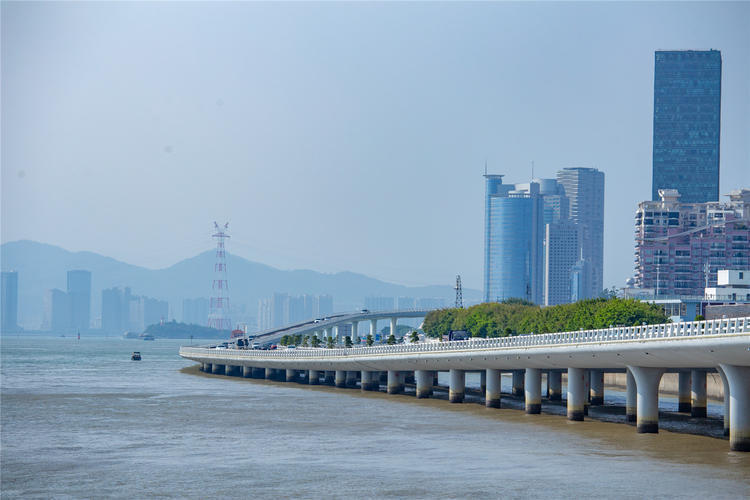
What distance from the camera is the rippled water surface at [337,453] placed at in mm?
49656

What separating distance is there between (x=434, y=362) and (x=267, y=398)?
14990mm

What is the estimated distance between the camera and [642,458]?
58.9 meters

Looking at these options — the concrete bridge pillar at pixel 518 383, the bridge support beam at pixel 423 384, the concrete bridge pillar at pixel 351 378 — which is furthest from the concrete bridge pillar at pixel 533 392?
the concrete bridge pillar at pixel 351 378

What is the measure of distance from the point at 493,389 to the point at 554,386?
15056 mm

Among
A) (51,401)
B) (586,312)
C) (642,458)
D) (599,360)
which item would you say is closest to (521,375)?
(586,312)

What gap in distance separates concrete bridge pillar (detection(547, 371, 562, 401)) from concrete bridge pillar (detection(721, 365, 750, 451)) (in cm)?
4405

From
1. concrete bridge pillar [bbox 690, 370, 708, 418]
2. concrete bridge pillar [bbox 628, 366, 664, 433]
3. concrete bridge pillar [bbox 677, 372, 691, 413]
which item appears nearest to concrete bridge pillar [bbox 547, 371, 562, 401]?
concrete bridge pillar [bbox 677, 372, 691, 413]

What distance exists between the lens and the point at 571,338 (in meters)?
79.4

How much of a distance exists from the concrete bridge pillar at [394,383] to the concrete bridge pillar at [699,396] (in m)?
31.1

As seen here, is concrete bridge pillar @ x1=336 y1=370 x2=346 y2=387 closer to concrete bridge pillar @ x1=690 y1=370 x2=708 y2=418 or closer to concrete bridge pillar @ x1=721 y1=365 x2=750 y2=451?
concrete bridge pillar @ x1=690 y1=370 x2=708 y2=418

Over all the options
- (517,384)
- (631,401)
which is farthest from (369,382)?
(631,401)

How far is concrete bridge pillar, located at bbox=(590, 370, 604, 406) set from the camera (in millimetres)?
100188

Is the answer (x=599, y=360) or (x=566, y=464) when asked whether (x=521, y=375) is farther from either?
(x=566, y=464)

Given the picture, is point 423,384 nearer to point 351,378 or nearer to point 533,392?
point 351,378
